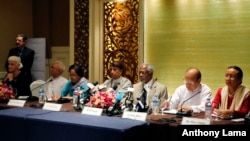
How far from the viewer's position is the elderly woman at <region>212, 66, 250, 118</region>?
3.39 m

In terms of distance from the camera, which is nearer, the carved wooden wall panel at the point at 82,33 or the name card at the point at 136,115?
the name card at the point at 136,115

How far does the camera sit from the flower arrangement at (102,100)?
3238 mm

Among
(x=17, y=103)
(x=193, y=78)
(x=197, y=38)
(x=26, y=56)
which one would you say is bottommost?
(x=17, y=103)

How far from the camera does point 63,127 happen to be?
2629 mm

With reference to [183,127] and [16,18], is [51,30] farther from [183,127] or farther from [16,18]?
[183,127]

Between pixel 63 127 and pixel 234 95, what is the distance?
167 cm

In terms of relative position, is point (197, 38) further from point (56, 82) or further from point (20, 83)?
point (20, 83)

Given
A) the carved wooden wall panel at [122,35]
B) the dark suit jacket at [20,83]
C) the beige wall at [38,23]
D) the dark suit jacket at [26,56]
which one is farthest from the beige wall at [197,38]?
the dark suit jacket at [26,56]

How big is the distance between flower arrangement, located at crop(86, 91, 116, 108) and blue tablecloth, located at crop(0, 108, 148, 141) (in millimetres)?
350

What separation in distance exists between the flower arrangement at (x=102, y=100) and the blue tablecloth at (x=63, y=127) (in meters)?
0.35

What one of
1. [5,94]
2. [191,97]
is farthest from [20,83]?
[191,97]

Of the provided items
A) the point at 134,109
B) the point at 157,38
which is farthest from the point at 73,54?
the point at 134,109

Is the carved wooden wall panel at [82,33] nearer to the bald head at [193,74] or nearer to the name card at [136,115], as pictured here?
the bald head at [193,74]

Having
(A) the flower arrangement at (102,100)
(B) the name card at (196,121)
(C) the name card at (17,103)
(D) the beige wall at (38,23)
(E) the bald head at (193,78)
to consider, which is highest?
(D) the beige wall at (38,23)
